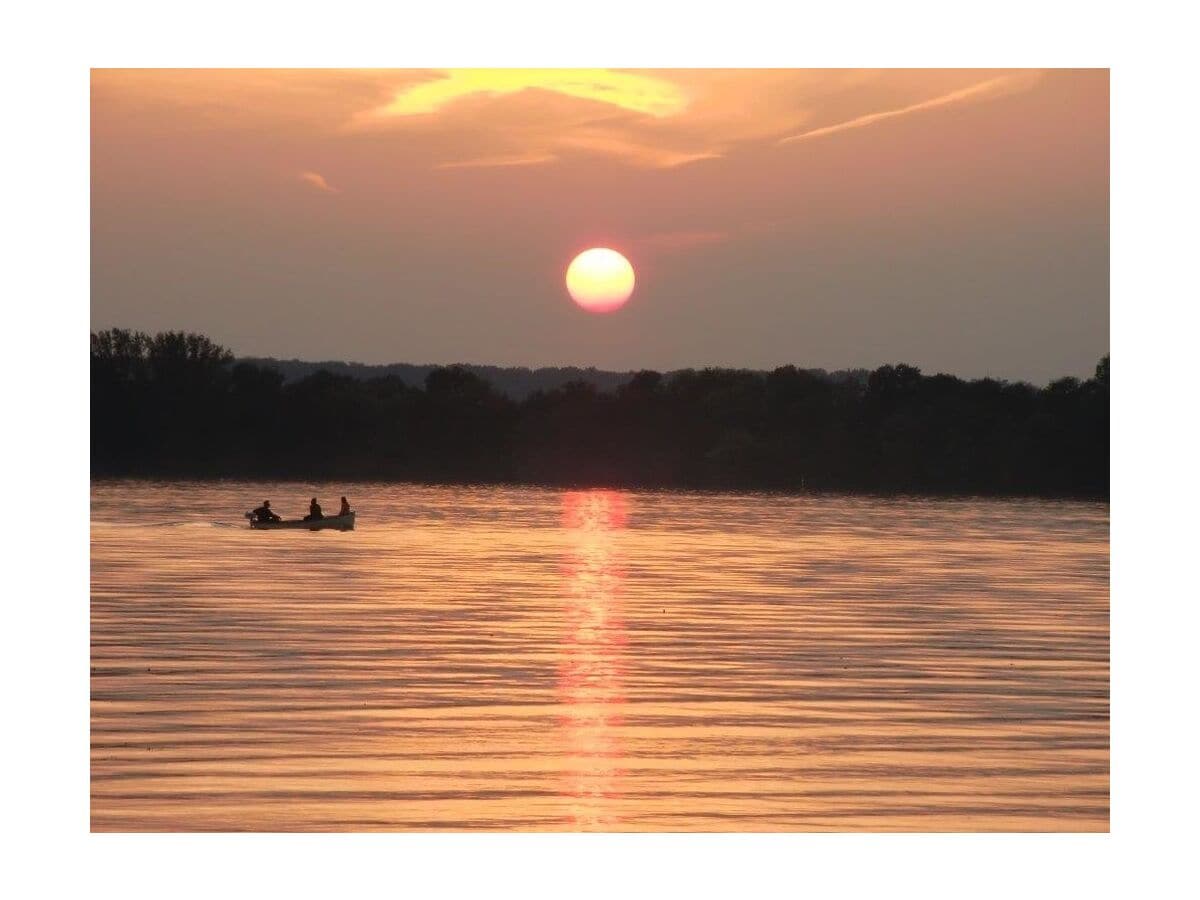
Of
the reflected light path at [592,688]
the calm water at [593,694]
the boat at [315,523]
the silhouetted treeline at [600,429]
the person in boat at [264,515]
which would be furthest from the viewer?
the silhouetted treeline at [600,429]

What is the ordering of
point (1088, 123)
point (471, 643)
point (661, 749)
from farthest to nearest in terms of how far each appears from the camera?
point (1088, 123) → point (471, 643) → point (661, 749)

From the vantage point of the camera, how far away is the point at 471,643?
21578 mm

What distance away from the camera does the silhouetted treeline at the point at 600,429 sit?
69.7 metres

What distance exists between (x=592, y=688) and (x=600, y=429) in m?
70.6

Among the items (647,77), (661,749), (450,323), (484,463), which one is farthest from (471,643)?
(484,463)

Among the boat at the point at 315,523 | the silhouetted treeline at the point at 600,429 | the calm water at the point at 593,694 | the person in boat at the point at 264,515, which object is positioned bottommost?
the calm water at the point at 593,694

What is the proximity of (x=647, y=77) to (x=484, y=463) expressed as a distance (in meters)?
39.5

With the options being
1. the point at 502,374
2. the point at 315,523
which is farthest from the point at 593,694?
the point at 502,374

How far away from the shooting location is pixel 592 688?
17.9 m

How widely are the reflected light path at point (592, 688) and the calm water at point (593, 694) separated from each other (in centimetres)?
4

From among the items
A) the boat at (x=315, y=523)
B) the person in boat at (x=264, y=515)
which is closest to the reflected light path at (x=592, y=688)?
the boat at (x=315, y=523)
